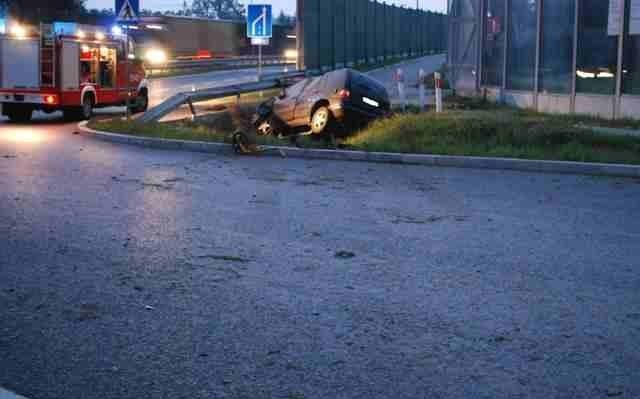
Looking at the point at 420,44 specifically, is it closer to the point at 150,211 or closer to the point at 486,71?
the point at 486,71

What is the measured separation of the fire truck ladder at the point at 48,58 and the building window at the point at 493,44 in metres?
11.4

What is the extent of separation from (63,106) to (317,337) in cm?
1995

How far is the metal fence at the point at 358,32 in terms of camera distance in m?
41.3

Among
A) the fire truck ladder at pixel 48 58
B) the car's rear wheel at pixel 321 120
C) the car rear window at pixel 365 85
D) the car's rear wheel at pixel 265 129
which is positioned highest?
the fire truck ladder at pixel 48 58

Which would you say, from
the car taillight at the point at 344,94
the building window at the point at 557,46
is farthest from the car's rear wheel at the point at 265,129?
the building window at the point at 557,46

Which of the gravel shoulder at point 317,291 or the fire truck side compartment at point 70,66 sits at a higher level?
the fire truck side compartment at point 70,66

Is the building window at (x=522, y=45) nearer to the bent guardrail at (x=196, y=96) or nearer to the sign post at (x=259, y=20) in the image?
the bent guardrail at (x=196, y=96)

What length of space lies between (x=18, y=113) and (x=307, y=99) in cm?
960

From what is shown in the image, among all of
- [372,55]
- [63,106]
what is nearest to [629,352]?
[63,106]

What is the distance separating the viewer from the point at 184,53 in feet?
203

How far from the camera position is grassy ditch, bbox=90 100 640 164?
14727 millimetres

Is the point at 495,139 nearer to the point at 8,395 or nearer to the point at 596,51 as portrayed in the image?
the point at 596,51

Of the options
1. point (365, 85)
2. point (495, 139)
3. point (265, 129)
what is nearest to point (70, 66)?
point (265, 129)

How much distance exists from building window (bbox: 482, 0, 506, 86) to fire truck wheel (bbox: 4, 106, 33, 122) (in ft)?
40.0
